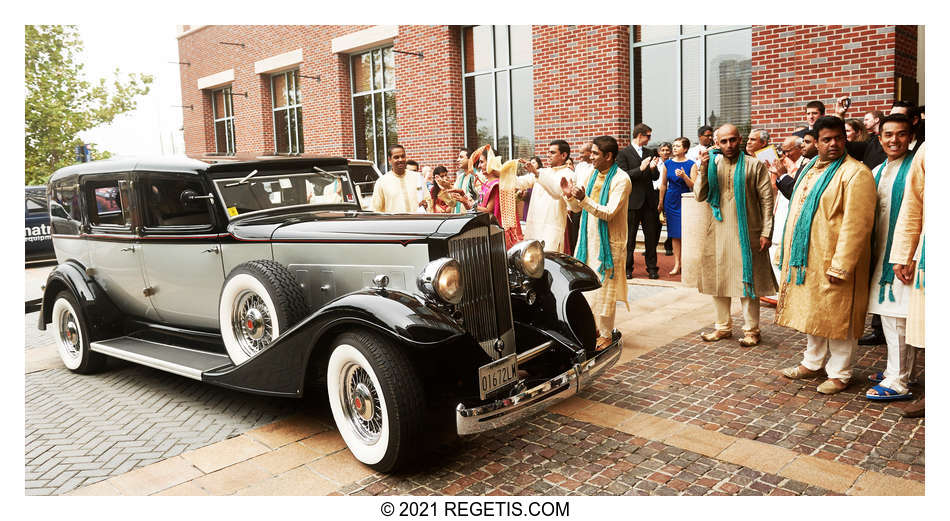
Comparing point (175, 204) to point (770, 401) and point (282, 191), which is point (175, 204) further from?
point (770, 401)

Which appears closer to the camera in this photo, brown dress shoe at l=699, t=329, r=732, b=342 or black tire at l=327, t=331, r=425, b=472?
black tire at l=327, t=331, r=425, b=472

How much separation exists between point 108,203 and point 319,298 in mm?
2585

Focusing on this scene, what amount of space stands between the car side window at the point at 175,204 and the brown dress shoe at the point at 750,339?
4.41 meters

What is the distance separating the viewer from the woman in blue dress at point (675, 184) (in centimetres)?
835

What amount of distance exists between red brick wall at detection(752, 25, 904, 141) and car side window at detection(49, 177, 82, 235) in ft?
26.4

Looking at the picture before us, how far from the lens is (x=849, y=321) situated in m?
4.07

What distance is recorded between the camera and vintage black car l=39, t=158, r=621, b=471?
3281mm

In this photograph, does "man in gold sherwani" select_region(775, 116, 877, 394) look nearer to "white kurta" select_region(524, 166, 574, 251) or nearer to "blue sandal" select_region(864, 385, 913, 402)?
"blue sandal" select_region(864, 385, 913, 402)

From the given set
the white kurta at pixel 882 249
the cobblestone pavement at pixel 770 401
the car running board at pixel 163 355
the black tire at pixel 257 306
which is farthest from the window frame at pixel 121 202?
the white kurta at pixel 882 249

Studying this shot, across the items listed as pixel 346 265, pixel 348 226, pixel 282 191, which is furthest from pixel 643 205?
pixel 346 265

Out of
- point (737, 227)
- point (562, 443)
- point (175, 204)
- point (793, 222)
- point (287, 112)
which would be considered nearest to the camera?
point (562, 443)

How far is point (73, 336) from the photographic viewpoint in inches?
218

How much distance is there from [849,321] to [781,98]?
200 inches

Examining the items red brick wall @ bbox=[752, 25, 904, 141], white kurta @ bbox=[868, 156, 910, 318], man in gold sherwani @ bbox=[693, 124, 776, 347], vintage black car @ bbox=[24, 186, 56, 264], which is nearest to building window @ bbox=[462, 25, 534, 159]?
red brick wall @ bbox=[752, 25, 904, 141]
